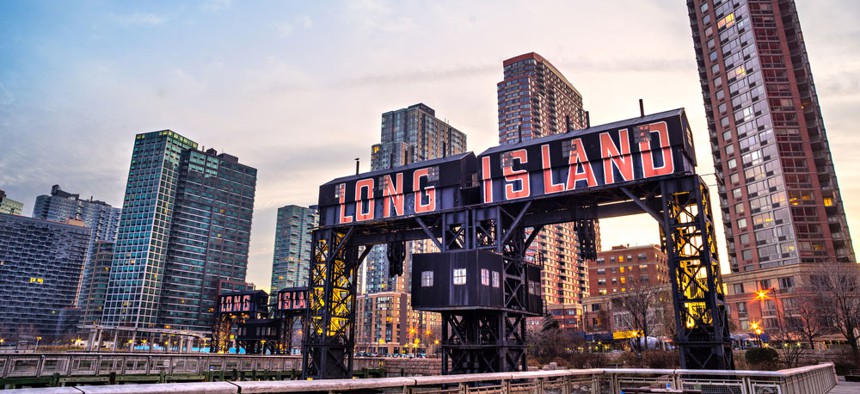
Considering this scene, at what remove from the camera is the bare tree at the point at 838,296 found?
52.8 m

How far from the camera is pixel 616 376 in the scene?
1744cm

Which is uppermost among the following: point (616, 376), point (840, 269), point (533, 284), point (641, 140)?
point (641, 140)

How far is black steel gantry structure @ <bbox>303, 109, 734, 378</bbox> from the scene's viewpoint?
1256 inches

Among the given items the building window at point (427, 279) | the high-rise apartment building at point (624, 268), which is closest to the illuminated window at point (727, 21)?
the high-rise apartment building at point (624, 268)

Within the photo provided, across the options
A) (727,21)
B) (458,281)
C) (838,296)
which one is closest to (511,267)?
(458,281)

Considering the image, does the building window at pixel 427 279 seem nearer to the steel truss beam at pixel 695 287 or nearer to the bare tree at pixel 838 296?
the steel truss beam at pixel 695 287

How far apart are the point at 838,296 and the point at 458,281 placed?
43.6m

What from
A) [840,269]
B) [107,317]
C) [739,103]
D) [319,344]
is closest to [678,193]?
[319,344]

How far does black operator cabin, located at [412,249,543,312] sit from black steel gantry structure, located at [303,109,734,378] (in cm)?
22

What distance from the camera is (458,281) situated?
35688 mm

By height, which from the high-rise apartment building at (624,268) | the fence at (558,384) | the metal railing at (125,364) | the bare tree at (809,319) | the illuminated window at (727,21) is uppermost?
the illuminated window at (727,21)

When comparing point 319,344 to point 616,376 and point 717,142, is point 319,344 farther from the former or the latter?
point 717,142

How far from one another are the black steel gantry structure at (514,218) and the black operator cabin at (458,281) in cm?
22

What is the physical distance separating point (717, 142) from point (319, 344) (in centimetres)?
9554
